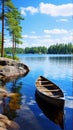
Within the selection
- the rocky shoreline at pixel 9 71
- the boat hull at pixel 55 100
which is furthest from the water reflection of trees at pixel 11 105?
the boat hull at pixel 55 100


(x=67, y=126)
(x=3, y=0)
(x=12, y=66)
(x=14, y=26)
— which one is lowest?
(x=67, y=126)

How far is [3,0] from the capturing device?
39938 millimetres

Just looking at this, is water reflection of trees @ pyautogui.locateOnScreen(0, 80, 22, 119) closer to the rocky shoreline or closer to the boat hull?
the rocky shoreline

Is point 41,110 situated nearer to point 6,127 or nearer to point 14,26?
point 6,127

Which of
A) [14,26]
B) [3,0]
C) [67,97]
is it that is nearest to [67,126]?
[67,97]

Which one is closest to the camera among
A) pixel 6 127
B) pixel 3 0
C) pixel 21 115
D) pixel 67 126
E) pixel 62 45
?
pixel 6 127

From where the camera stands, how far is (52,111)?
Result: 1764cm

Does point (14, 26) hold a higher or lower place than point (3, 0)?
lower

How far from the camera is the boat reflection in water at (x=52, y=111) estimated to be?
15.6m

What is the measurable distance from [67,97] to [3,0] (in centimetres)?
2429

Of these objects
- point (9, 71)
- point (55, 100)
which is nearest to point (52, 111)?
point (55, 100)

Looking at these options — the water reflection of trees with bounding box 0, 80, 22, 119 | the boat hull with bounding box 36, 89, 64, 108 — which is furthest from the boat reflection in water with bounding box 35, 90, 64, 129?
the water reflection of trees with bounding box 0, 80, 22, 119

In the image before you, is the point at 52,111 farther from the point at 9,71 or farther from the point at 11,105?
the point at 9,71

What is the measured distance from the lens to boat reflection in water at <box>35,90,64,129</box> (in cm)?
1557
